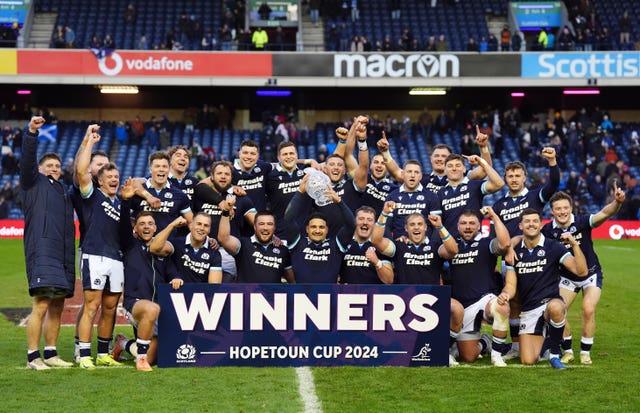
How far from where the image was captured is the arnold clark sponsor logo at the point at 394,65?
3466 cm

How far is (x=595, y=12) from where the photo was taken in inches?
1511

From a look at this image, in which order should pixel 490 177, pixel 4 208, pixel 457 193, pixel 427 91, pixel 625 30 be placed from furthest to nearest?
pixel 427 91 < pixel 625 30 < pixel 4 208 < pixel 457 193 < pixel 490 177

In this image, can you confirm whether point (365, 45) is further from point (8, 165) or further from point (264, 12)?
point (8, 165)

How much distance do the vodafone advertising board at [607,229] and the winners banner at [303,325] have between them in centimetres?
2021

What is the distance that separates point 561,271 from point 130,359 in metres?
4.25

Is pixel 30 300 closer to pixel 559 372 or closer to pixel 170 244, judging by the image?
pixel 170 244

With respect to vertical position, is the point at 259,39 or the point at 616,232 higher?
the point at 259,39

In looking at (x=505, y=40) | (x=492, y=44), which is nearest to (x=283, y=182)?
(x=492, y=44)

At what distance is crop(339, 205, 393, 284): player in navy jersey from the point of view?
9.94 metres

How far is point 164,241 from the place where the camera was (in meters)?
9.52

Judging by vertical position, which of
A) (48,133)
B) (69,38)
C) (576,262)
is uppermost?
(69,38)

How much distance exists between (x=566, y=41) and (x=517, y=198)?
26.5 metres

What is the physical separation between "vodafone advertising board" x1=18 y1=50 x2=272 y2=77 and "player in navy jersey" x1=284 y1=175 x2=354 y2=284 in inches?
987

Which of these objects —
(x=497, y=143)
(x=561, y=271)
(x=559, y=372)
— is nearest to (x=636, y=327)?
(x=561, y=271)
